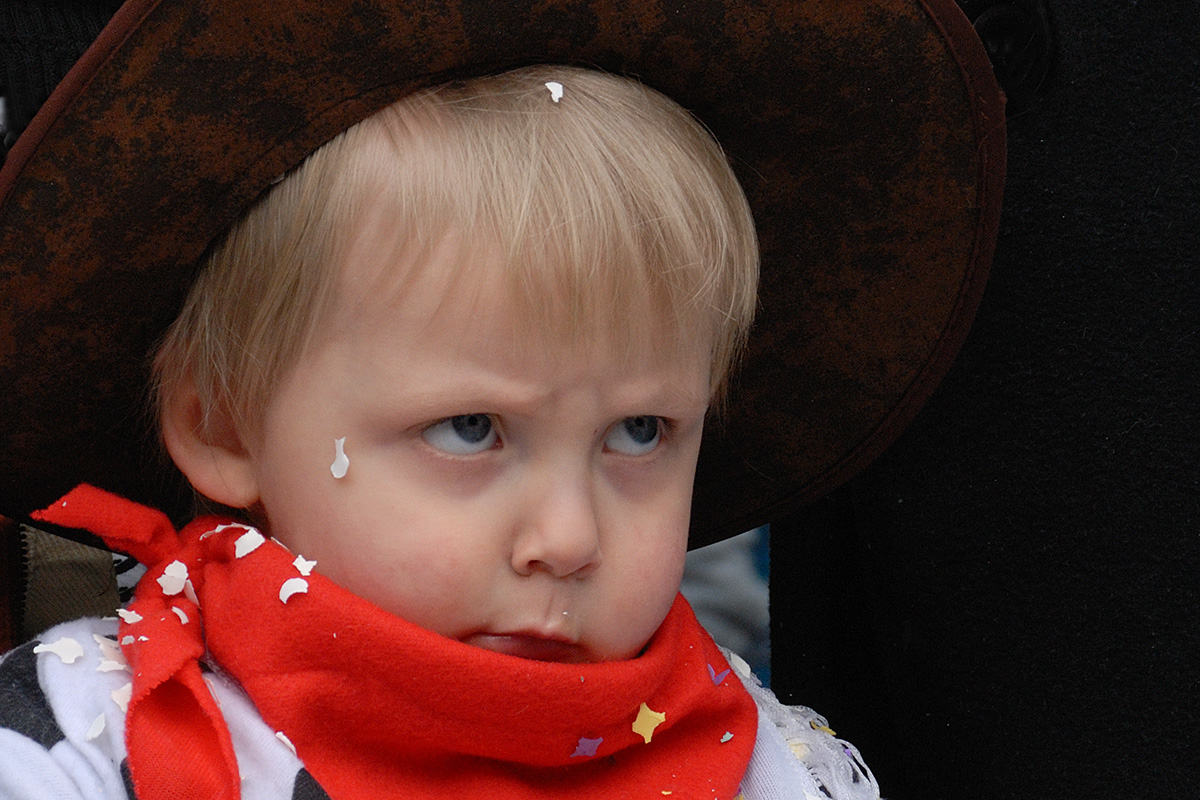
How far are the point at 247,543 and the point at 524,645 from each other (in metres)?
0.23

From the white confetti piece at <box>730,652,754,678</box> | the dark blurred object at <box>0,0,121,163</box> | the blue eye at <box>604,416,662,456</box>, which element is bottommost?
the white confetti piece at <box>730,652,754,678</box>

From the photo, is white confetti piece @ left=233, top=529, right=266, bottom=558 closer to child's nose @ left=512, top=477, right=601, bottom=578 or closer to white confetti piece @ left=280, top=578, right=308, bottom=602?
white confetti piece @ left=280, top=578, right=308, bottom=602

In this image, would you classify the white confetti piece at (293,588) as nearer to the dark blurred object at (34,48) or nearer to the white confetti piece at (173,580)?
the white confetti piece at (173,580)

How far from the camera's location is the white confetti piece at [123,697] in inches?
36.5

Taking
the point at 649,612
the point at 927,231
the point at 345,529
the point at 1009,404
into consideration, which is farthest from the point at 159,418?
the point at 1009,404

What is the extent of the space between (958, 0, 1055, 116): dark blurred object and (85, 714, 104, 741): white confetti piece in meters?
0.90

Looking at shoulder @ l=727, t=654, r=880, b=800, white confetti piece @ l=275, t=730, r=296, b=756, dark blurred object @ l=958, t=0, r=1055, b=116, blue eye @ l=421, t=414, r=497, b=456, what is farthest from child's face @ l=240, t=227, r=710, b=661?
dark blurred object @ l=958, t=0, r=1055, b=116

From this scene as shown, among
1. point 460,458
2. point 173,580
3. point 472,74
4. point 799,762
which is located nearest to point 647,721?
point 799,762

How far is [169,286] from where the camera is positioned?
0.99m

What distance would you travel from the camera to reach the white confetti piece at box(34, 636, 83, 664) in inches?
37.5

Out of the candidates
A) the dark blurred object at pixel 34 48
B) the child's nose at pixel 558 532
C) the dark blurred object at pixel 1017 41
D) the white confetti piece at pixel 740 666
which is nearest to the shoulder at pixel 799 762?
the white confetti piece at pixel 740 666

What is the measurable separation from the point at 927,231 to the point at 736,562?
825 mm

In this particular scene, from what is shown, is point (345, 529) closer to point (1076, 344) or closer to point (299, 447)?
point (299, 447)

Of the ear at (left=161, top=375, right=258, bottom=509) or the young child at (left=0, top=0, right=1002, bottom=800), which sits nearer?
the young child at (left=0, top=0, right=1002, bottom=800)
